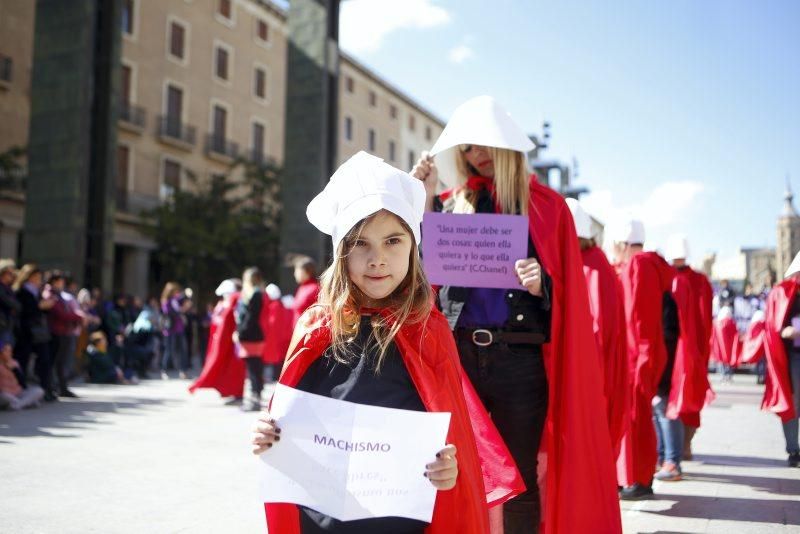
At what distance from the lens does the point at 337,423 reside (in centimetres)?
182

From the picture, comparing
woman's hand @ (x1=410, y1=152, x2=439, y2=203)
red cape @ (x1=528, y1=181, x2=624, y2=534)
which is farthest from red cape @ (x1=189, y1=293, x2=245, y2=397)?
red cape @ (x1=528, y1=181, x2=624, y2=534)

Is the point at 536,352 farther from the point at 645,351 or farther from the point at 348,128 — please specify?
the point at 348,128

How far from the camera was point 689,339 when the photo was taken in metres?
6.08

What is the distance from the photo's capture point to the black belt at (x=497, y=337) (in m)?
2.96

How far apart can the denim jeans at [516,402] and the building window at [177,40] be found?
32818 millimetres

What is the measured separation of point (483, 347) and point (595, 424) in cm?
57

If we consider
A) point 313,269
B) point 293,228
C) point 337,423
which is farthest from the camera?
point 293,228

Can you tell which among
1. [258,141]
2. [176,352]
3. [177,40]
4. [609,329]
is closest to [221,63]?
[177,40]

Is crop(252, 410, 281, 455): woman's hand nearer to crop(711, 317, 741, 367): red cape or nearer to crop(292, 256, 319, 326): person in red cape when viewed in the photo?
crop(292, 256, 319, 326): person in red cape

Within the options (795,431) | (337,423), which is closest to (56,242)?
(795,431)

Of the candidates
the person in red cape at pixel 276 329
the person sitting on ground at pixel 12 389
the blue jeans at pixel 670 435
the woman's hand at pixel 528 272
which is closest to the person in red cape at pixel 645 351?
the blue jeans at pixel 670 435

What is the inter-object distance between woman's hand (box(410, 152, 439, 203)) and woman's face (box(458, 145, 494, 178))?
0.46 ft

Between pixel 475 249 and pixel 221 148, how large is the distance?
34.1 m

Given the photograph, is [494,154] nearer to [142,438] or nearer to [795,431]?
[795,431]
